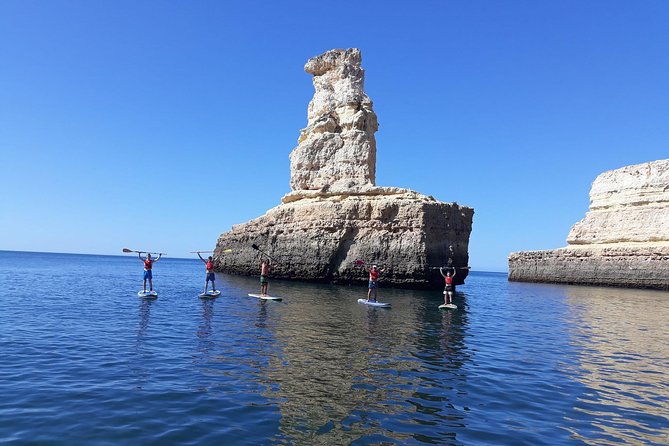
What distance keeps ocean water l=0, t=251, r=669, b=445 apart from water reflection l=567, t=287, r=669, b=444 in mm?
44

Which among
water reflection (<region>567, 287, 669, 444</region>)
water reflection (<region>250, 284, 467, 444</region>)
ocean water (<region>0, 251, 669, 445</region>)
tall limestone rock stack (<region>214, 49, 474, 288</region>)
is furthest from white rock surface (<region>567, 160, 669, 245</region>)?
water reflection (<region>250, 284, 467, 444</region>)

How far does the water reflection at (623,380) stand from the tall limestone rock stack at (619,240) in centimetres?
3345

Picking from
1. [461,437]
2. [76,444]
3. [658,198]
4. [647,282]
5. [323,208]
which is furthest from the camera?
[658,198]

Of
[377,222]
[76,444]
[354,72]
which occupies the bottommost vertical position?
[76,444]

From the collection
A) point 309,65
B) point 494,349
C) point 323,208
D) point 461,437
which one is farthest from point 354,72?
point 461,437

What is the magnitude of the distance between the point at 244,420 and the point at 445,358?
644 centimetres

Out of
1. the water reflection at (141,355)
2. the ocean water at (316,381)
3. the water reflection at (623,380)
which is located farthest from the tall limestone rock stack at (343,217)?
the water reflection at (141,355)

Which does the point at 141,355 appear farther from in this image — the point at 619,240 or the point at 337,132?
the point at 619,240

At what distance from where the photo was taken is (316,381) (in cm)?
860

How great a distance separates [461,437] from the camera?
21.0 feet

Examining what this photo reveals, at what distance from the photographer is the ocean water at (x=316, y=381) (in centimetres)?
638

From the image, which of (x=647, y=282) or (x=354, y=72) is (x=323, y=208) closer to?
(x=354, y=72)

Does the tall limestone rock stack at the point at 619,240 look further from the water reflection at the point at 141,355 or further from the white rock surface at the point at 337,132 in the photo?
the water reflection at the point at 141,355

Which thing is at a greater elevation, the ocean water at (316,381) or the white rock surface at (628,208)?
the white rock surface at (628,208)
